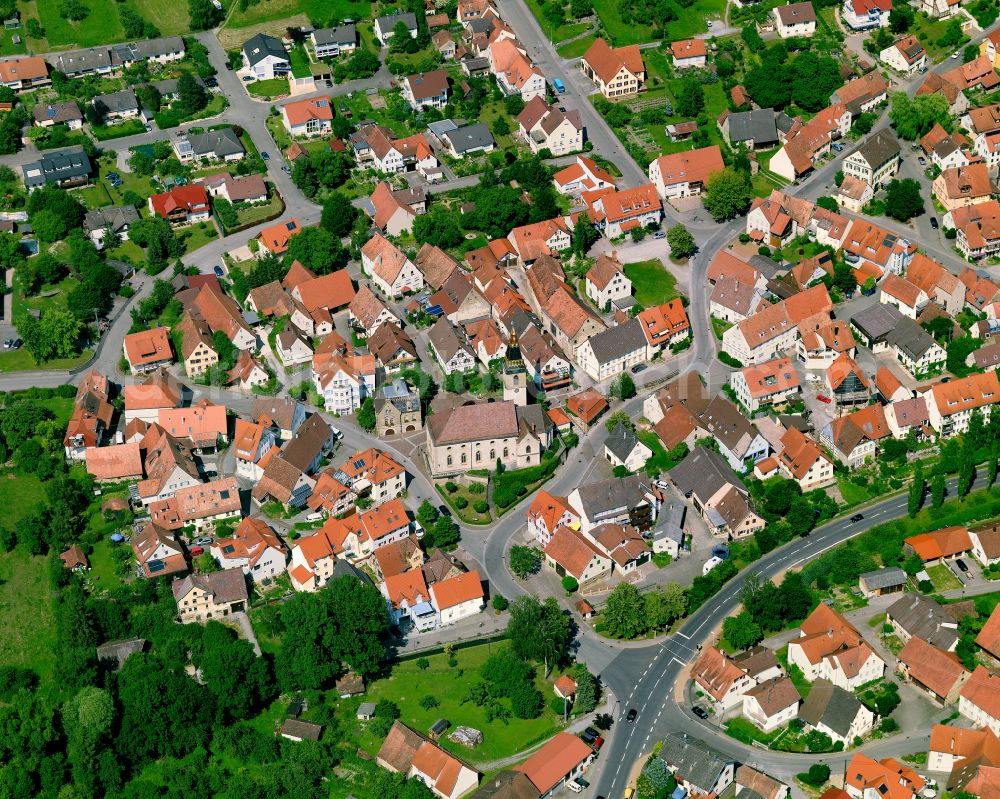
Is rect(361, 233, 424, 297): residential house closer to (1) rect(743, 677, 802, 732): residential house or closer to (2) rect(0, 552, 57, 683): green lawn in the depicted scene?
(2) rect(0, 552, 57, 683): green lawn

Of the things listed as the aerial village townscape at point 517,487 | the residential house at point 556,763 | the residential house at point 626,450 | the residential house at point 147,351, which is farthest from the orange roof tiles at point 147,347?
the residential house at point 556,763

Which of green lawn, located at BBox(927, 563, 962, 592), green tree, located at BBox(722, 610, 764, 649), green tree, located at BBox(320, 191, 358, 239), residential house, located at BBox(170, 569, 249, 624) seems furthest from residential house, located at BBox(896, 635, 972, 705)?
green tree, located at BBox(320, 191, 358, 239)

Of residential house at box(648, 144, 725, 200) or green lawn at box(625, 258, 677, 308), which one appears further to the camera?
residential house at box(648, 144, 725, 200)

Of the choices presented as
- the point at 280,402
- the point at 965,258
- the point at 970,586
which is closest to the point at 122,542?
the point at 280,402

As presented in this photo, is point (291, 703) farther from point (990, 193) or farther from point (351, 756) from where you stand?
point (990, 193)

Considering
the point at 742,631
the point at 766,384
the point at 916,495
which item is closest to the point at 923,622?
the point at 742,631

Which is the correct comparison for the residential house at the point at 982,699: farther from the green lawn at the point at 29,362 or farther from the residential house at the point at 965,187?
the green lawn at the point at 29,362
